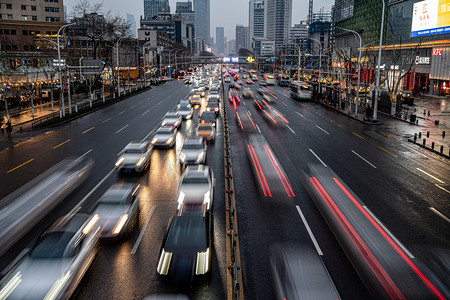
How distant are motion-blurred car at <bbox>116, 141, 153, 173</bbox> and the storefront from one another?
196 feet

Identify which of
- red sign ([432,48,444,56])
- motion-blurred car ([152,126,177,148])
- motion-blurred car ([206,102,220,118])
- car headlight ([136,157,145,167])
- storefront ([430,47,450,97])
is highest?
red sign ([432,48,444,56])

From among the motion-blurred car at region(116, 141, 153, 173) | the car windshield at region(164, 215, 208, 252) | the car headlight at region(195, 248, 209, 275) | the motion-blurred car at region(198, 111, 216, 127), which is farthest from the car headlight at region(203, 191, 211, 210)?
the motion-blurred car at region(198, 111, 216, 127)

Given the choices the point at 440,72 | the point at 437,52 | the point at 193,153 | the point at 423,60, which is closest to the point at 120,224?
the point at 193,153

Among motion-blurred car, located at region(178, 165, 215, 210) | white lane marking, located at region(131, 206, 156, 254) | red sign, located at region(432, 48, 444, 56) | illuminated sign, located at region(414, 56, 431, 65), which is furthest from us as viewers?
illuminated sign, located at region(414, 56, 431, 65)

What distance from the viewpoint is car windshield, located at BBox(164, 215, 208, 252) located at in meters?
11.2

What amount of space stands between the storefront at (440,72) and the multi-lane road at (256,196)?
1380 inches

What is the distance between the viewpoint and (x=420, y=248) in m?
13.1

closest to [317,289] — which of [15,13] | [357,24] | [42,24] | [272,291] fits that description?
[272,291]

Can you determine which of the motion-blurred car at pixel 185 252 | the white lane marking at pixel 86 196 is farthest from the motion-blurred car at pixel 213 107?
the motion-blurred car at pixel 185 252

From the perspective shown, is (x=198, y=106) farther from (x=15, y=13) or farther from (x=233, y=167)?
(x=15, y=13)

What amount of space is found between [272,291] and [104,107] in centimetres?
4883

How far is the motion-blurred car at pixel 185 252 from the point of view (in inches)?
424

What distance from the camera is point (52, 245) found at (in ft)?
36.0

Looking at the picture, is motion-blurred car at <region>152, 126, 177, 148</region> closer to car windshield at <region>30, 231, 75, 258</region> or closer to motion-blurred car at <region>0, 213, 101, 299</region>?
motion-blurred car at <region>0, 213, 101, 299</region>
